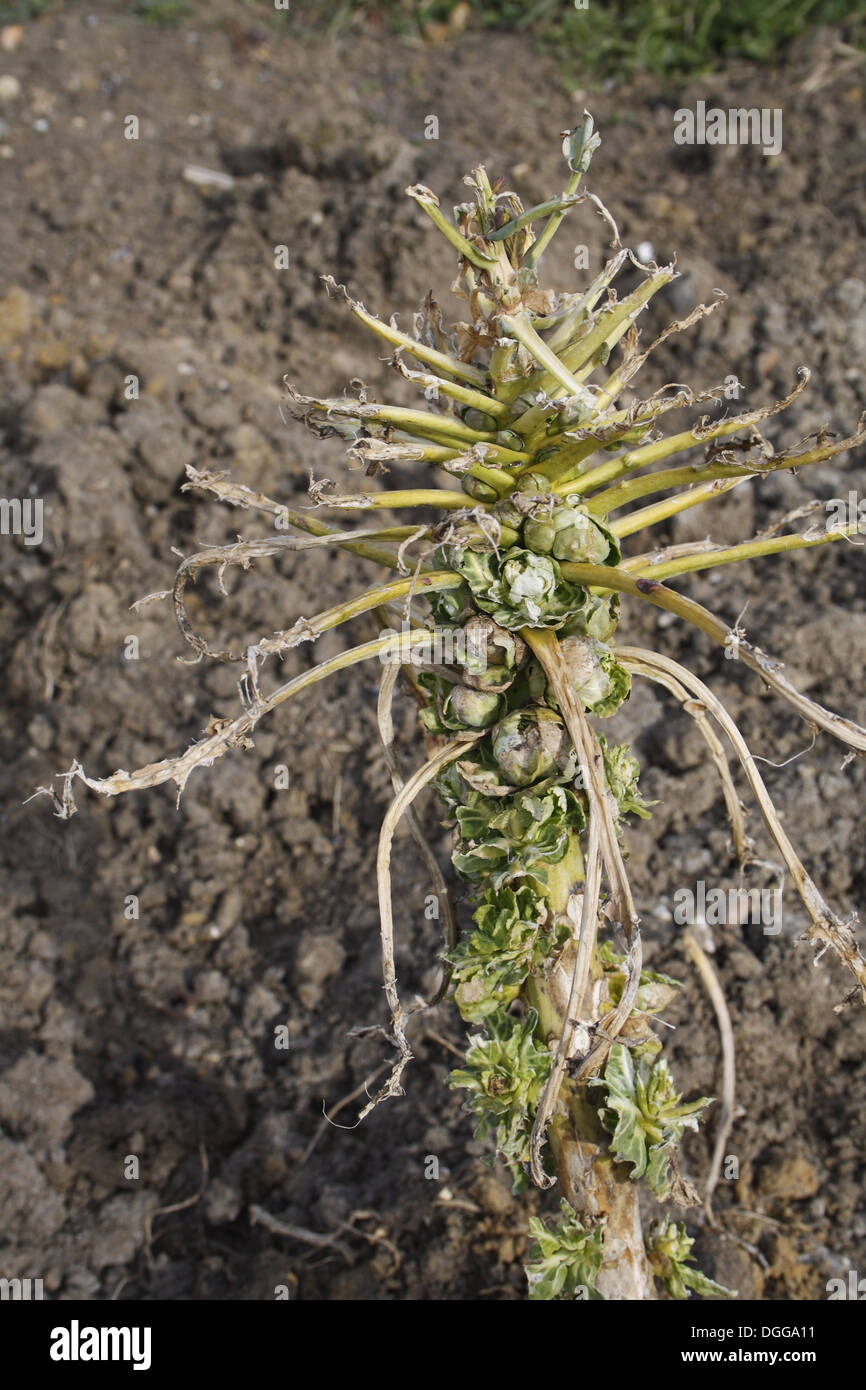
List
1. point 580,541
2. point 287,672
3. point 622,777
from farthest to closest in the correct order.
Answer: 1. point 287,672
2. point 622,777
3. point 580,541

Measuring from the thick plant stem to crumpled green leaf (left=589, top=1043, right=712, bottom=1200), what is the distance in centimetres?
5

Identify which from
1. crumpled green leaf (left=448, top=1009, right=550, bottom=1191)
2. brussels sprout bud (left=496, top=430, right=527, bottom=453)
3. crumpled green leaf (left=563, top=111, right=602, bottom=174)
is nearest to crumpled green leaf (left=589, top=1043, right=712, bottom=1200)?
crumpled green leaf (left=448, top=1009, right=550, bottom=1191)

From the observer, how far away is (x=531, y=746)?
200 cm

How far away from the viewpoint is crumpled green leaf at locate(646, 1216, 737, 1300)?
88.3 inches

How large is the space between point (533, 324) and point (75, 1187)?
8.97 feet

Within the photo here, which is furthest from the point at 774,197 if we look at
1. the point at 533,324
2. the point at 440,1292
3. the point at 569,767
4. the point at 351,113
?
the point at 440,1292

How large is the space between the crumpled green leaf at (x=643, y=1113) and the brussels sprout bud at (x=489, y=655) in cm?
75

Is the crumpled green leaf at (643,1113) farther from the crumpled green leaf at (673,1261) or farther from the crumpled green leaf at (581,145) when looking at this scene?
the crumpled green leaf at (581,145)

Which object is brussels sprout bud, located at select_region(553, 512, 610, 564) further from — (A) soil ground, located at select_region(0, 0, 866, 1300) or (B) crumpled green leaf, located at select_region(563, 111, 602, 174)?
(A) soil ground, located at select_region(0, 0, 866, 1300)

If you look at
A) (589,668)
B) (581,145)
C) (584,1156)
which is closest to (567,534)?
(589,668)

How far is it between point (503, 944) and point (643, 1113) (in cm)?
43

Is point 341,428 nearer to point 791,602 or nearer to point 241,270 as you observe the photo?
point 791,602

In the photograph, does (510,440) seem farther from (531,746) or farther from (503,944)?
(503,944)

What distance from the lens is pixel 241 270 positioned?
5242 millimetres
